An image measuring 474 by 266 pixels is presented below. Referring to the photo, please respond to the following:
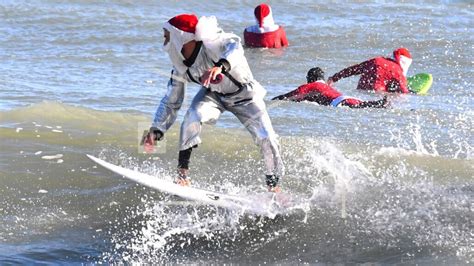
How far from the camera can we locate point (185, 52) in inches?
271

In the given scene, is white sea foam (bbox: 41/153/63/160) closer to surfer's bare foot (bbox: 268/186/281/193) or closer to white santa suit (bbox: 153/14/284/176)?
white santa suit (bbox: 153/14/284/176)

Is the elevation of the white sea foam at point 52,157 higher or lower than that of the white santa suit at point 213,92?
lower

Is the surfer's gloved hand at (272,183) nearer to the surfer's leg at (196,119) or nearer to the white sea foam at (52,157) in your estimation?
the surfer's leg at (196,119)

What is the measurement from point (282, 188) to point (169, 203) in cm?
106

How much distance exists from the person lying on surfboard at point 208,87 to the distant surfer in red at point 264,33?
8.77 metres

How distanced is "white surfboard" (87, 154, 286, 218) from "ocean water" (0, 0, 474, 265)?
7 cm

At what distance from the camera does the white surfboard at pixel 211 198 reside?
718cm

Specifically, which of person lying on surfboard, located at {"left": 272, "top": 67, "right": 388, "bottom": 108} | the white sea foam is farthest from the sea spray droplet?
person lying on surfboard, located at {"left": 272, "top": 67, "right": 388, "bottom": 108}

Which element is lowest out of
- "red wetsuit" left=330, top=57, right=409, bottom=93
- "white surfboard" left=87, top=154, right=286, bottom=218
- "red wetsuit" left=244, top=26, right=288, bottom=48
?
"red wetsuit" left=244, top=26, right=288, bottom=48

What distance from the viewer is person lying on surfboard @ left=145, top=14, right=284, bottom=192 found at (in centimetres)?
677

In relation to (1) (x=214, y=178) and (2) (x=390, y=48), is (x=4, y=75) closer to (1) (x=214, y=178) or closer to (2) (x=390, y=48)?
(1) (x=214, y=178)

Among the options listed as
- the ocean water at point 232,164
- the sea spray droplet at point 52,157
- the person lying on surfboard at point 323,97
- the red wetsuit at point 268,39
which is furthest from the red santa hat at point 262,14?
the sea spray droplet at point 52,157

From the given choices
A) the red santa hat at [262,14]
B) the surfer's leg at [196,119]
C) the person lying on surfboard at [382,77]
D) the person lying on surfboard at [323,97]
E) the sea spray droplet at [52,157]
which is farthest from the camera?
the red santa hat at [262,14]

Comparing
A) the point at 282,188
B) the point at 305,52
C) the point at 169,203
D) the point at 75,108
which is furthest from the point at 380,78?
the point at 169,203
